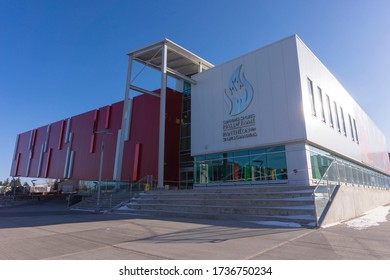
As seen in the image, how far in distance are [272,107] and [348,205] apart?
931 centimetres

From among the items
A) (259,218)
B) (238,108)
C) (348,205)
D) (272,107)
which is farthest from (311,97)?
(259,218)

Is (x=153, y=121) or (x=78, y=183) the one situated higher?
(x=153, y=121)

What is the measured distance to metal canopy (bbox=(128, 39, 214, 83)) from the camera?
25036mm

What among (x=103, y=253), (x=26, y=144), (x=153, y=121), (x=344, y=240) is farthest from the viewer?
(x=26, y=144)

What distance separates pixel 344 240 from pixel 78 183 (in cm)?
3638

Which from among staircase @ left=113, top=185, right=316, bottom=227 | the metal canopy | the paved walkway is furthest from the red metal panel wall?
the paved walkway

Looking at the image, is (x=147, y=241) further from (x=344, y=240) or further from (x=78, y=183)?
(x=78, y=183)

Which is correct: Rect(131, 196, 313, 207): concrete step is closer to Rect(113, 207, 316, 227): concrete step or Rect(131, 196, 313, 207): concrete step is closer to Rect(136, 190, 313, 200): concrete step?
Rect(136, 190, 313, 200): concrete step

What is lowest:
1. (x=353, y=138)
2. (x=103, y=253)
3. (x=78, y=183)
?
(x=103, y=253)

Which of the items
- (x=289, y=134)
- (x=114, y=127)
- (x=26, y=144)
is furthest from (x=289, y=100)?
(x=26, y=144)

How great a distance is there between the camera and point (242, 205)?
11836mm

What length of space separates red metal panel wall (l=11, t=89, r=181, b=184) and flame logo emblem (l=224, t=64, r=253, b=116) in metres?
8.01

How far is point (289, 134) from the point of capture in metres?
17.5

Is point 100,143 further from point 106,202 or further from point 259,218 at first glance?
point 259,218
